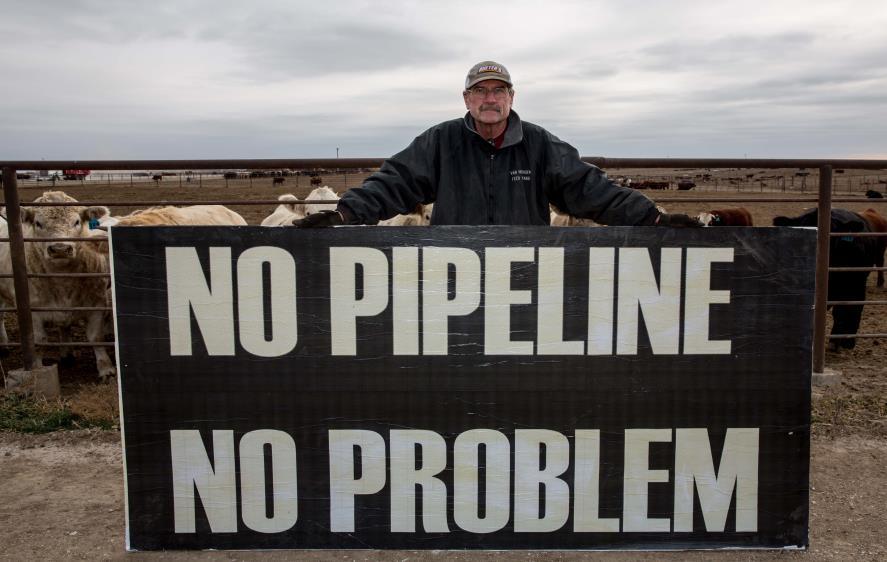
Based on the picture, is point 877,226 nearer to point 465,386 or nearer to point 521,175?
point 521,175

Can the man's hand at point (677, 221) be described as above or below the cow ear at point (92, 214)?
above

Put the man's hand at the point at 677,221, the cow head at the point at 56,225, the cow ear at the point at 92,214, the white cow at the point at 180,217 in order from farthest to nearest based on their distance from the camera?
the cow ear at the point at 92,214, the cow head at the point at 56,225, the white cow at the point at 180,217, the man's hand at the point at 677,221

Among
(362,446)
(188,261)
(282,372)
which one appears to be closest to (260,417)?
(282,372)

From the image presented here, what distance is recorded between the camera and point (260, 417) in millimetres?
3037

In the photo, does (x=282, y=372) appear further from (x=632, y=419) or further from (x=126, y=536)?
(x=632, y=419)

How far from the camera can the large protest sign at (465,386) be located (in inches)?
117

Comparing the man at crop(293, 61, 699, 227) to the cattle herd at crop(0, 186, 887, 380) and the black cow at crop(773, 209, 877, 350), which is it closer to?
the cattle herd at crop(0, 186, 887, 380)

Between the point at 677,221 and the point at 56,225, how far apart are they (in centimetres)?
657

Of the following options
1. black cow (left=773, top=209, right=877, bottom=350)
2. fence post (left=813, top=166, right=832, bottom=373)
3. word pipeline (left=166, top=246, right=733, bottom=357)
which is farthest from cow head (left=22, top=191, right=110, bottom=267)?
black cow (left=773, top=209, right=877, bottom=350)

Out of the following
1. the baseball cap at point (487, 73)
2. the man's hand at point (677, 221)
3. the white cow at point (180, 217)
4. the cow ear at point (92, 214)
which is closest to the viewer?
the man's hand at point (677, 221)

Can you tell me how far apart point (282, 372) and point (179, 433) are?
1.67 feet

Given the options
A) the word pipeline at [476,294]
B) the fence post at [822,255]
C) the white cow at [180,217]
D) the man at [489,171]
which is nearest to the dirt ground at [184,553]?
the fence post at [822,255]

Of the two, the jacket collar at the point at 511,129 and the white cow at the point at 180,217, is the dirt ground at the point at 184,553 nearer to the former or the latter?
the jacket collar at the point at 511,129

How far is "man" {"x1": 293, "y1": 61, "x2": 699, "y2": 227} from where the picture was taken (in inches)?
129
